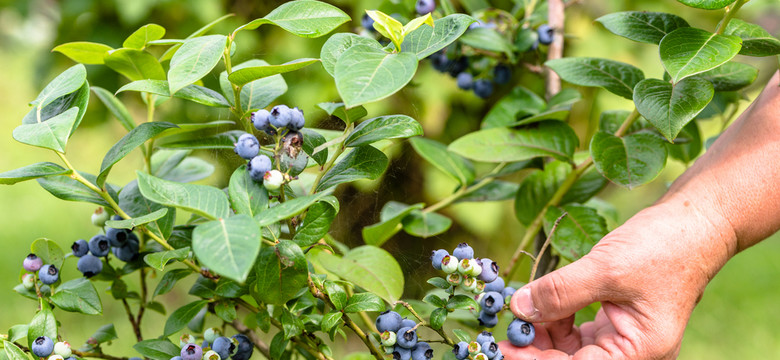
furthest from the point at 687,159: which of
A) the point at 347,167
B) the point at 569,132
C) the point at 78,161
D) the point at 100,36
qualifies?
the point at 78,161

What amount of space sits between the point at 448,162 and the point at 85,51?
0.64 meters

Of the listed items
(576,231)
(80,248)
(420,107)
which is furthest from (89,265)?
(420,107)

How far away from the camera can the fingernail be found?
80cm

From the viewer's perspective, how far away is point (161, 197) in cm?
54

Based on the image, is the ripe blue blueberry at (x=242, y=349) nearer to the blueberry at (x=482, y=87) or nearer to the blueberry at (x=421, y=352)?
the blueberry at (x=421, y=352)

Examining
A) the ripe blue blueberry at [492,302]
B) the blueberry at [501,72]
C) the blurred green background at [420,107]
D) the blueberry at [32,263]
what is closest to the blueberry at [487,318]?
the ripe blue blueberry at [492,302]

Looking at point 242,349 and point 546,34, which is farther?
point 546,34

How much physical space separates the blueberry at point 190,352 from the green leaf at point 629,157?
0.57m

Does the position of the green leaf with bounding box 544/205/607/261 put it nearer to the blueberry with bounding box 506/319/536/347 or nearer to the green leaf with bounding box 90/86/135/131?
the blueberry with bounding box 506/319/536/347

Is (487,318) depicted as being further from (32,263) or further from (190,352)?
(32,263)

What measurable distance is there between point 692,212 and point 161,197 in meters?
0.69

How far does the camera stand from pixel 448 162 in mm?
1189

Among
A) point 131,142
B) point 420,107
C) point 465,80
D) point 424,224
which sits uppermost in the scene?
point 131,142

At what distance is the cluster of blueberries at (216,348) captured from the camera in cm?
69
